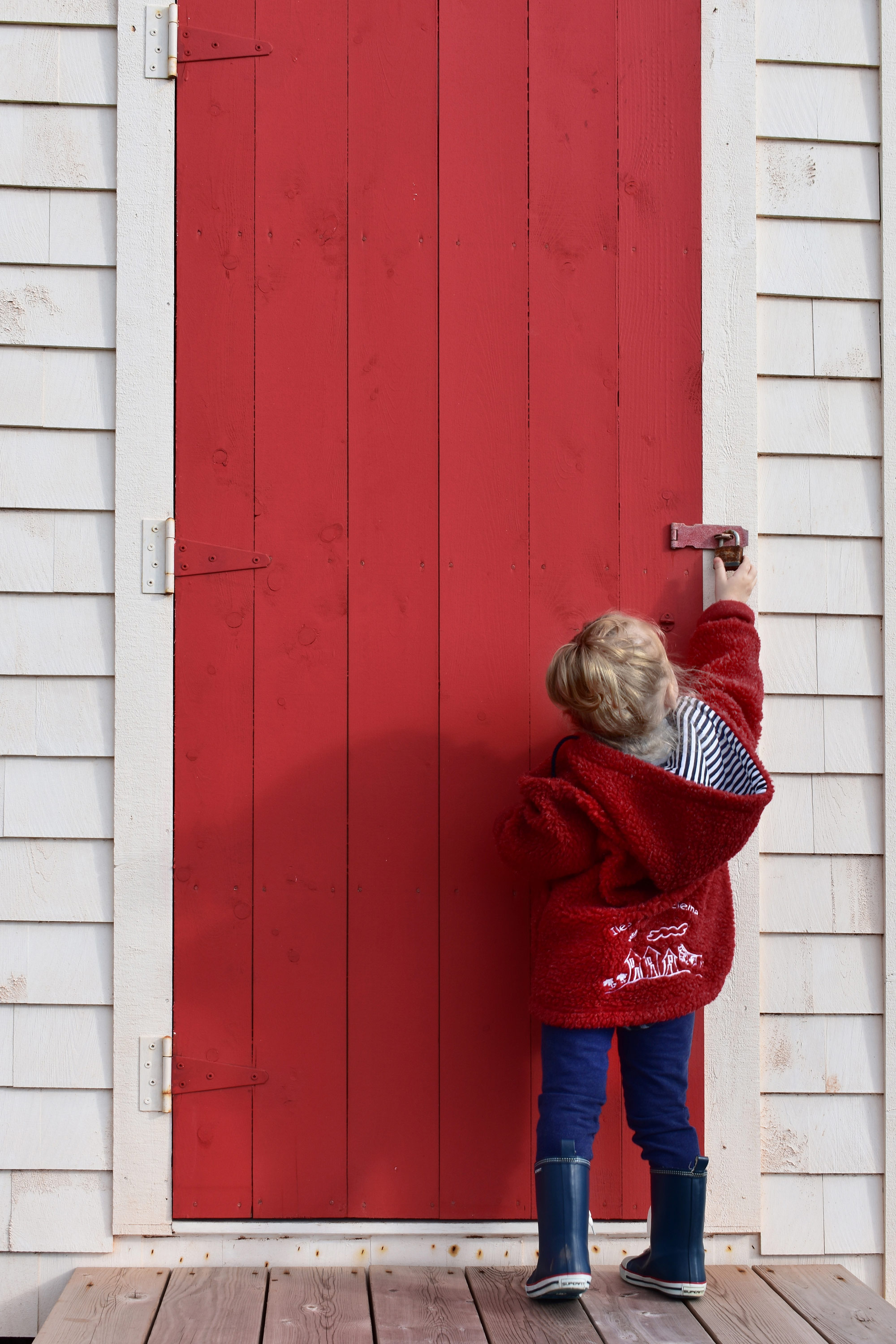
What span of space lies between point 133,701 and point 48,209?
1.03 m

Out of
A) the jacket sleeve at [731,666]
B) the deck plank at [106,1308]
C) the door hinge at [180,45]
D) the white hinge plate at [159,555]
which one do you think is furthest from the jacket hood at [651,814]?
the door hinge at [180,45]

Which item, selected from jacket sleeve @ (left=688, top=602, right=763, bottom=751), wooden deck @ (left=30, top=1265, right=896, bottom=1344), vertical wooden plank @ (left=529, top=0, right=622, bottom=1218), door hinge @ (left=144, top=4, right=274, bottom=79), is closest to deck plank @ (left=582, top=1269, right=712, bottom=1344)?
wooden deck @ (left=30, top=1265, right=896, bottom=1344)

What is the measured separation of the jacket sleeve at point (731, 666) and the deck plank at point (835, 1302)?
40.7 inches

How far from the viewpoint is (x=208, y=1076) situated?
2.13 meters

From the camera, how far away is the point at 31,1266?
2.11 m

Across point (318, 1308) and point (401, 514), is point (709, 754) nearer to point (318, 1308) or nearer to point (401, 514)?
point (401, 514)

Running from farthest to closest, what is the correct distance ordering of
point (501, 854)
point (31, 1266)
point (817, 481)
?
point (817, 481)
point (31, 1266)
point (501, 854)

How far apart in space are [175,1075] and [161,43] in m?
2.10

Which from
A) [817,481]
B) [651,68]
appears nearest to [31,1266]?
[817,481]

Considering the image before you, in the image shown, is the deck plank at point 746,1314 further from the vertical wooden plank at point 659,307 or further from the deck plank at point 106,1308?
the vertical wooden plank at point 659,307

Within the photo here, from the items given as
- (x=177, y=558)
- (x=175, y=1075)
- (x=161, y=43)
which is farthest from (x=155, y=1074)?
(x=161, y=43)

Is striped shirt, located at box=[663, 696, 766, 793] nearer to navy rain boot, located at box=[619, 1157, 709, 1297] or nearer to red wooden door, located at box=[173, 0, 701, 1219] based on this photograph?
red wooden door, located at box=[173, 0, 701, 1219]

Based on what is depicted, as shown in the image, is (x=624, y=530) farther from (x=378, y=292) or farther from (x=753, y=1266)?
(x=753, y=1266)

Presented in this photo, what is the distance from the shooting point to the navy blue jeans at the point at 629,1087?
189cm
